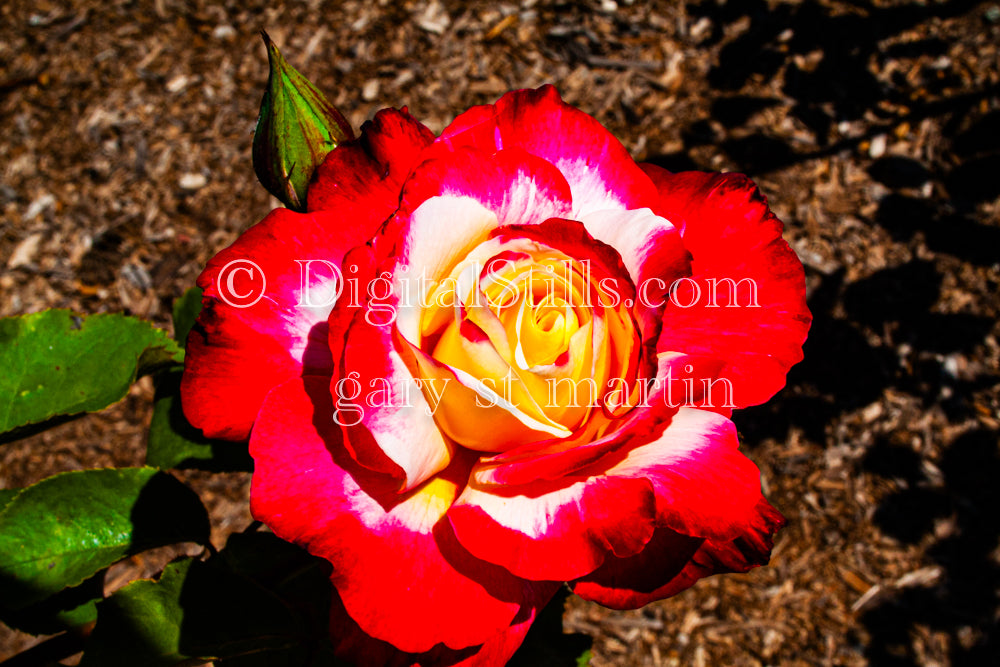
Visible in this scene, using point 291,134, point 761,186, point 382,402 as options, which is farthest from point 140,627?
point 761,186

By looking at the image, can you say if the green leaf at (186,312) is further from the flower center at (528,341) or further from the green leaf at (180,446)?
the flower center at (528,341)

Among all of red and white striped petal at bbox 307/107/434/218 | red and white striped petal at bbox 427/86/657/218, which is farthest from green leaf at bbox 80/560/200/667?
red and white striped petal at bbox 427/86/657/218

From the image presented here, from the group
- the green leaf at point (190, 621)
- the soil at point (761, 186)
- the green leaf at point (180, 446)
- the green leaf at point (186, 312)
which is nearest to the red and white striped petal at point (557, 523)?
the green leaf at point (190, 621)

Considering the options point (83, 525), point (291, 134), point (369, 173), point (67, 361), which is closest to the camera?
point (369, 173)

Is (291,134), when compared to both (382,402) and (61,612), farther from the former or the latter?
(61,612)

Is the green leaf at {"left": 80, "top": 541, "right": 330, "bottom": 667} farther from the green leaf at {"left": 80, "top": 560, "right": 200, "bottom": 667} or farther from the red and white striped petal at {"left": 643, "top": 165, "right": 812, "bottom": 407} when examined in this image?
the red and white striped petal at {"left": 643, "top": 165, "right": 812, "bottom": 407}
